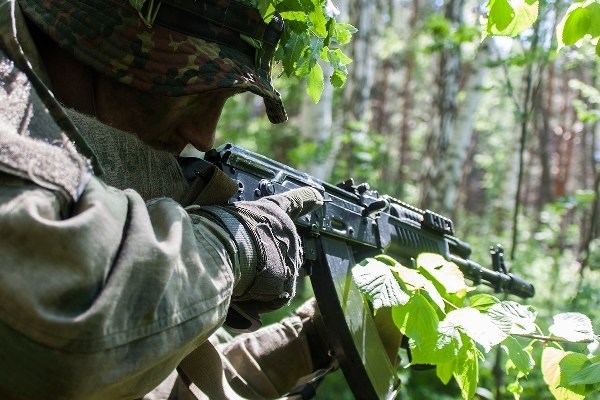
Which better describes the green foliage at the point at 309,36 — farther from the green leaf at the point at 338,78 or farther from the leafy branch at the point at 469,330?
the leafy branch at the point at 469,330

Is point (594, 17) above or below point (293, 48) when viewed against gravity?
above

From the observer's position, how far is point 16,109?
1.24 m

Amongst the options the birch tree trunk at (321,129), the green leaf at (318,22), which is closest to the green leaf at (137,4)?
the green leaf at (318,22)

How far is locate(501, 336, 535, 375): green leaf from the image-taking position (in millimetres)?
1777

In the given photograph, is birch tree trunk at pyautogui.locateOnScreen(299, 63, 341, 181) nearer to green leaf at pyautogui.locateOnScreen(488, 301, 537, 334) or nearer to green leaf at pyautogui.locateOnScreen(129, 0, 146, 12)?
green leaf at pyautogui.locateOnScreen(488, 301, 537, 334)

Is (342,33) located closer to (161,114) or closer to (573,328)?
(161,114)

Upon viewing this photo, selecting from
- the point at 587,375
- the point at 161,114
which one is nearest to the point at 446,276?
the point at 587,375

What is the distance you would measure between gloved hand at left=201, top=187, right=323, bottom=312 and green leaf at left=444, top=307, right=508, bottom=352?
1.53ft


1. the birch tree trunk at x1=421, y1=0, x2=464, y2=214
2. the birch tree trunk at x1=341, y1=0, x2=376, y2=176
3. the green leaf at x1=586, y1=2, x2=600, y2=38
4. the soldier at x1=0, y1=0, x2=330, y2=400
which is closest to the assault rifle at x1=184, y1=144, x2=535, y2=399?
the soldier at x1=0, y1=0, x2=330, y2=400

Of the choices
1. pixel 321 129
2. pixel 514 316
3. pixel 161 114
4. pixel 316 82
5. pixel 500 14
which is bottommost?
pixel 514 316

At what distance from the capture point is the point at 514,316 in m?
1.81

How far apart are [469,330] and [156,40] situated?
45.4 inches

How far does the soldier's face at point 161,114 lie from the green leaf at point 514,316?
95cm

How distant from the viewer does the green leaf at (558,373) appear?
174cm
